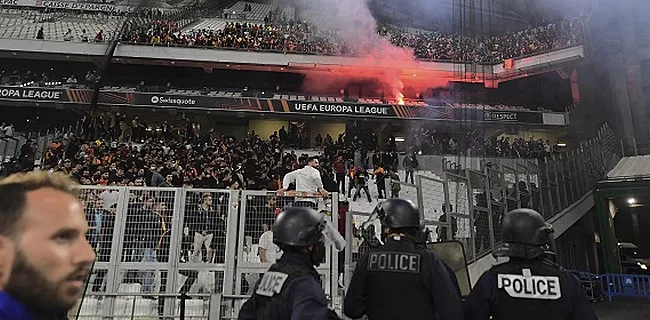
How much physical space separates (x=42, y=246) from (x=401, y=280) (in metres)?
1.88

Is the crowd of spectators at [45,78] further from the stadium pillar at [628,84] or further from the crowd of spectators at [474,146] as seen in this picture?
the stadium pillar at [628,84]

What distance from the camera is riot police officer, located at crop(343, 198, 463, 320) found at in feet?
7.71

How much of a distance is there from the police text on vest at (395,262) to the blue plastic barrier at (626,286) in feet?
26.4

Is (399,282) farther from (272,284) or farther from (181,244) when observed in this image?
(181,244)

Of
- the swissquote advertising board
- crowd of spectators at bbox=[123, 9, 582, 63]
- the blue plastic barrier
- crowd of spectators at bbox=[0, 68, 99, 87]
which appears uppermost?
crowd of spectators at bbox=[123, 9, 582, 63]

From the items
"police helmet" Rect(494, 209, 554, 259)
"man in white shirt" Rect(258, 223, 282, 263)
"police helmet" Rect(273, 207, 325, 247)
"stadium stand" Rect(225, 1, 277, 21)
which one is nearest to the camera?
"police helmet" Rect(273, 207, 325, 247)

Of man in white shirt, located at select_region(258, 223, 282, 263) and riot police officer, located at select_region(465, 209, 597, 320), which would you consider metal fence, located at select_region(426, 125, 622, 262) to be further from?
riot police officer, located at select_region(465, 209, 597, 320)

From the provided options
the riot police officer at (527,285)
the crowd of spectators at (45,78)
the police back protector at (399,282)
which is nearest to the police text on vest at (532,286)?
the riot police officer at (527,285)

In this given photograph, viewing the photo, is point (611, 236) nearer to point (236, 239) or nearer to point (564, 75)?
point (236, 239)

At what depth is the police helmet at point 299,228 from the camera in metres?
2.14

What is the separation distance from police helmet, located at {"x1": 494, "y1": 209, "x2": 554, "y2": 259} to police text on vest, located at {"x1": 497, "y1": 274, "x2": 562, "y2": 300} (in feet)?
0.39

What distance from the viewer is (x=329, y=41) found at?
915 inches

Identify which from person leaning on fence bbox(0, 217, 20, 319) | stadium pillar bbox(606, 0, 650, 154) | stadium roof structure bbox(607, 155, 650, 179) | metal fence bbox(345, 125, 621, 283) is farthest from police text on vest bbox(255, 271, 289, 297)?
stadium pillar bbox(606, 0, 650, 154)

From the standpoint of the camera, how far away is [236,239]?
14.5 ft
